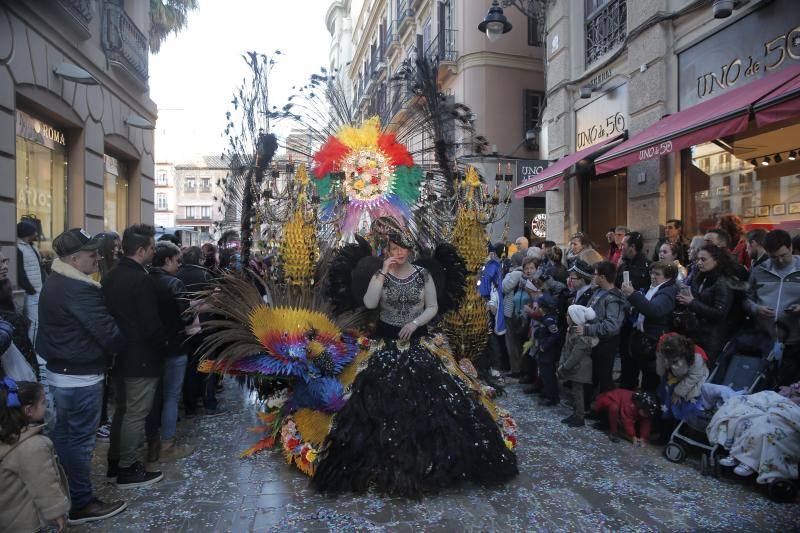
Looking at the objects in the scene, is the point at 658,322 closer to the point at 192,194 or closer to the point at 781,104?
the point at 781,104

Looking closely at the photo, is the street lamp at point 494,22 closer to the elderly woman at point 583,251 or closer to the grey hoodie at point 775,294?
the elderly woman at point 583,251

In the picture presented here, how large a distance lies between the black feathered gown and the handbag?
1.94 meters

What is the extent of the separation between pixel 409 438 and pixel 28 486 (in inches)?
79.1

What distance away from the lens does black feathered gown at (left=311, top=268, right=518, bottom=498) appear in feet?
11.4

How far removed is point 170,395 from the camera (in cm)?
433

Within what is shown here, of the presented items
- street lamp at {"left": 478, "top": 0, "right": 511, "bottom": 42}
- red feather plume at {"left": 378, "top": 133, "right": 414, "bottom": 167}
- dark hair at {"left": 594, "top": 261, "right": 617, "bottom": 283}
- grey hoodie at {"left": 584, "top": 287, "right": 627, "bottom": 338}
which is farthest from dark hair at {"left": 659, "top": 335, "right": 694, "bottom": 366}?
street lamp at {"left": 478, "top": 0, "right": 511, "bottom": 42}

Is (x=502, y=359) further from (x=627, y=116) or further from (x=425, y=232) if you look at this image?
(x=627, y=116)

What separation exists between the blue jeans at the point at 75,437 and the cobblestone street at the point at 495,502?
0.24 m

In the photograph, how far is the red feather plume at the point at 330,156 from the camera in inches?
191

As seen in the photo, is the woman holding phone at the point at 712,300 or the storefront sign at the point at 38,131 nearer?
the woman holding phone at the point at 712,300

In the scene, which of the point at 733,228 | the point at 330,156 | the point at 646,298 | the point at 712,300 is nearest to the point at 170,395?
the point at 330,156

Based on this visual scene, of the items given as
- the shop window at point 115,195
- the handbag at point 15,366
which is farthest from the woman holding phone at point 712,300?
the shop window at point 115,195

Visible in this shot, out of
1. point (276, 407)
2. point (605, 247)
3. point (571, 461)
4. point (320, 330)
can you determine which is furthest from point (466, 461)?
point (605, 247)

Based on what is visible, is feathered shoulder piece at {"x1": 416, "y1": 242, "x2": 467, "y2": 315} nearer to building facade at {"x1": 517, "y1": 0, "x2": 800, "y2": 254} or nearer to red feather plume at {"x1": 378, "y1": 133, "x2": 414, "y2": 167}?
red feather plume at {"x1": 378, "y1": 133, "x2": 414, "y2": 167}
